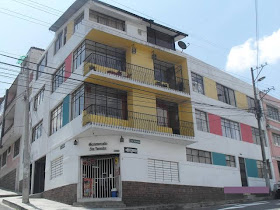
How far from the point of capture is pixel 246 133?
28094 mm

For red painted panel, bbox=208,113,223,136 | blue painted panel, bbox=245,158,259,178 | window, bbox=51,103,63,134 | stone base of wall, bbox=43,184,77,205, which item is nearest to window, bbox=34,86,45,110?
window, bbox=51,103,63,134

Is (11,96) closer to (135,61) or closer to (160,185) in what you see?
(135,61)

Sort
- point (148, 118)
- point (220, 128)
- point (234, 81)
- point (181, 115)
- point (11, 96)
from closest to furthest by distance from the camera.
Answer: point (148, 118) → point (181, 115) → point (220, 128) → point (234, 81) → point (11, 96)

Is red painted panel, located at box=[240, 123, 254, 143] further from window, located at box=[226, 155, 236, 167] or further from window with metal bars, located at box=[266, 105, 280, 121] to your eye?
window with metal bars, located at box=[266, 105, 280, 121]

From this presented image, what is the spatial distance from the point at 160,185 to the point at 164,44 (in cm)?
1069

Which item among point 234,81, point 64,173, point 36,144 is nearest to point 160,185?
point 64,173

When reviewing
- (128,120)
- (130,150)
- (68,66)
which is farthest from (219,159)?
(68,66)

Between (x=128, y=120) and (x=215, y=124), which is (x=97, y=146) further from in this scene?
(x=215, y=124)

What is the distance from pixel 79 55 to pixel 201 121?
1007 centimetres

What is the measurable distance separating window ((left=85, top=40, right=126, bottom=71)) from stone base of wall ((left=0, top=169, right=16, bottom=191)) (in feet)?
47.8

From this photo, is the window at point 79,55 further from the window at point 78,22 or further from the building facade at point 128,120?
the window at point 78,22

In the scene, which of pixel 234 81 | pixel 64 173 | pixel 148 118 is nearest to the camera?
pixel 64 173

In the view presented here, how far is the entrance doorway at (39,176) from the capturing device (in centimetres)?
2359

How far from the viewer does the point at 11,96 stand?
33406mm
